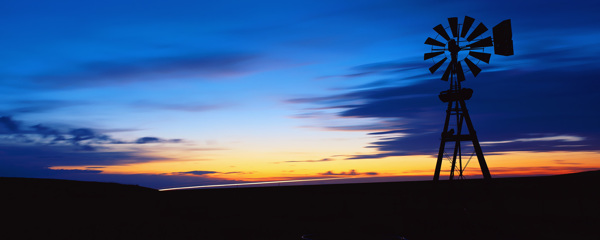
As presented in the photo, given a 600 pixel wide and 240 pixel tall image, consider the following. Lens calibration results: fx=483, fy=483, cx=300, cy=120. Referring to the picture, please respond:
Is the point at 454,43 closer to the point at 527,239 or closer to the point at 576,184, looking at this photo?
the point at 527,239

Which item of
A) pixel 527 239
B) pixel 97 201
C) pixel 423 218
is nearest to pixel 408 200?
pixel 423 218

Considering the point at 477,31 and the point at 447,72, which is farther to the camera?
the point at 447,72

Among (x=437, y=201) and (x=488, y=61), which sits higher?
(x=488, y=61)

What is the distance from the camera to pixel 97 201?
1421 inches

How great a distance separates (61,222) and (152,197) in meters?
16.6

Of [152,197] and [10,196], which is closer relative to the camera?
[10,196]

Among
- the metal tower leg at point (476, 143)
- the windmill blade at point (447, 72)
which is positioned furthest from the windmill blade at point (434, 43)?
the metal tower leg at point (476, 143)

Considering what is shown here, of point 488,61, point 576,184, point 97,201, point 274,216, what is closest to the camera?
point 488,61

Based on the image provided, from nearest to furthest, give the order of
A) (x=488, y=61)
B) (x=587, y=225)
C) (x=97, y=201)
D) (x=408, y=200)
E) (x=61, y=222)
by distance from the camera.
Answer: (x=587, y=225), (x=61, y=222), (x=488, y=61), (x=97, y=201), (x=408, y=200)

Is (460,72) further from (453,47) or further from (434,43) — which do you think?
(434,43)

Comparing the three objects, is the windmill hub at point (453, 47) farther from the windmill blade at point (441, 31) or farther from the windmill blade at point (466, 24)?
the windmill blade at point (466, 24)

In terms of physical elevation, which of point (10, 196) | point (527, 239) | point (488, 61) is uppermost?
point (488, 61)

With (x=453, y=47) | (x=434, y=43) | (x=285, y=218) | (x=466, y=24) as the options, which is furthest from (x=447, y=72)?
(x=285, y=218)

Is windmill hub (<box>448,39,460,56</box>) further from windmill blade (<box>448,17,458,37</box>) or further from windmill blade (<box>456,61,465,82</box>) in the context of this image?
windmill blade (<box>456,61,465,82</box>)
